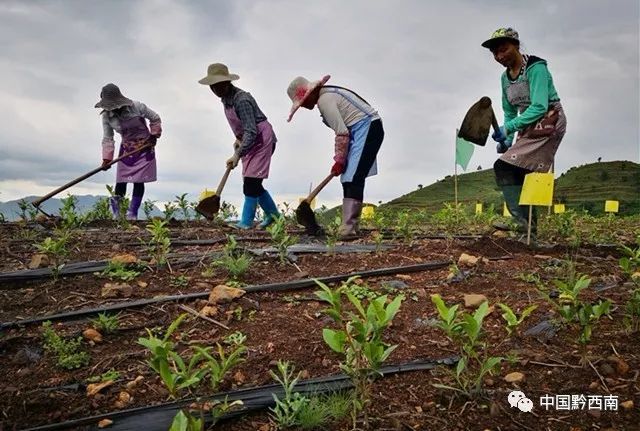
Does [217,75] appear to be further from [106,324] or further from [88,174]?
→ [106,324]

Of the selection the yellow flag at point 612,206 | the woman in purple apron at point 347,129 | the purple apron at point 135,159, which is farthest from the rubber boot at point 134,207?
the yellow flag at point 612,206

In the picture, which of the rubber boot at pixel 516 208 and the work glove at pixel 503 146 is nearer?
the rubber boot at pixel 516 208

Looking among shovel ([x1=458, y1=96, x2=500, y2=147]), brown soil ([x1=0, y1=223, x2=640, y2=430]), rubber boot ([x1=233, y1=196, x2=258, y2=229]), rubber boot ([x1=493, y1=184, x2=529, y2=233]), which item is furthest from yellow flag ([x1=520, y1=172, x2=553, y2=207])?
rubber boot ([x1=233, y1=196, x2=258, y2=229])

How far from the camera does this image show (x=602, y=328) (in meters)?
2.29

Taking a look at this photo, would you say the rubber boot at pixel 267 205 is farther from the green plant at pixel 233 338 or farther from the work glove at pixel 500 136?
the green plant at pixel 233 338

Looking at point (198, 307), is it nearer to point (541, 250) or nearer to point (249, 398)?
point (249, 398)

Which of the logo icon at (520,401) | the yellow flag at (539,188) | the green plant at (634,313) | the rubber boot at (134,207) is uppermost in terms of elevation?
the yellow flag at (539,188)

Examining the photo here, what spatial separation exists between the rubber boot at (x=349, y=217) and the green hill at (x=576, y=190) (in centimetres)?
445

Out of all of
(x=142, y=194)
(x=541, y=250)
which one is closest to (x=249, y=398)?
(x=541, y=250)

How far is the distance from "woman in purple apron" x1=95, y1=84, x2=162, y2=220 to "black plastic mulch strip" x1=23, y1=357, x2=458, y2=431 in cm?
581

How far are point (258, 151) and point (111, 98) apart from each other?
235cm

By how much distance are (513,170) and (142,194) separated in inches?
209

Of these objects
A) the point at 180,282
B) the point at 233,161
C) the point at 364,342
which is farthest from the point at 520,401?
the point at 233,161

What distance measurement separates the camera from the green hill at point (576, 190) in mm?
10133
